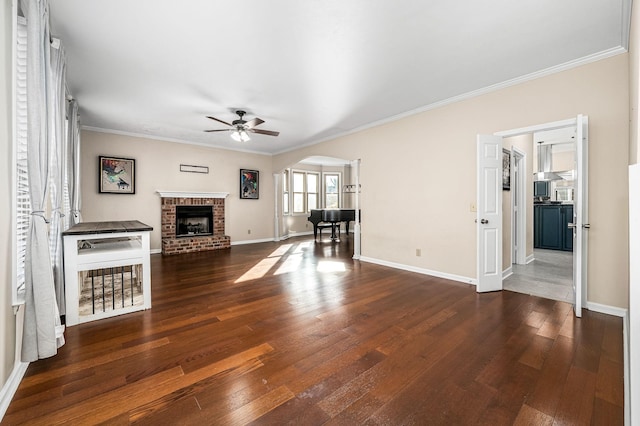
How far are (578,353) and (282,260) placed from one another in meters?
4.40

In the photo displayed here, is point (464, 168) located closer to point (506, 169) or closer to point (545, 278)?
point (506, 169)

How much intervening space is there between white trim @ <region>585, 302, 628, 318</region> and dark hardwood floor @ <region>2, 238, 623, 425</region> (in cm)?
15

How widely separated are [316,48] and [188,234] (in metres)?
5.79

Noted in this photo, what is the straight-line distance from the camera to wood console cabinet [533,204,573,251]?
6.27m

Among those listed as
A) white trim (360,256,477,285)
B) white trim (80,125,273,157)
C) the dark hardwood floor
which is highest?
white trim (80,125,273,157)

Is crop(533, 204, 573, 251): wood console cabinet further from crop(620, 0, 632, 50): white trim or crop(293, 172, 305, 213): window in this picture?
crop(293, 172, 305, 213): window

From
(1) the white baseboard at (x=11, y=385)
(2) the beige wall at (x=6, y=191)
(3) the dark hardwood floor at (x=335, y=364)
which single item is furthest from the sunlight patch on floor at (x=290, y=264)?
(2) the beige wall at (x=6, y=191)

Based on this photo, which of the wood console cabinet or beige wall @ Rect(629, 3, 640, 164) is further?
the wood console cabinet

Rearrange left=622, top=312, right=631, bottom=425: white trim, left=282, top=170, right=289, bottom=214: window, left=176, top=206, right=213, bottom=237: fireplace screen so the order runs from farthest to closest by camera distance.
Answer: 1. left=282, top=170, right=289, bottom=214: window
2. left=176, top=206, right=213, bottom=237: fireplace screen
3. left=622, top=312, right=631, bottom=425: white trim

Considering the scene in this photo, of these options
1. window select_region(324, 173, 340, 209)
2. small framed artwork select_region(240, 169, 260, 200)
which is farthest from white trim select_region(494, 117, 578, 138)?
window select_region(324, 173, 340, 209)

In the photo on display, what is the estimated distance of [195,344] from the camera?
225cm

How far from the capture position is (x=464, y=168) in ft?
13.0

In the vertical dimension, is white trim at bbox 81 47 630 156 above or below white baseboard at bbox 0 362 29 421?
above

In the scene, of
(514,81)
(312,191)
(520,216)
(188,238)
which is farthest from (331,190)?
(514,81)
